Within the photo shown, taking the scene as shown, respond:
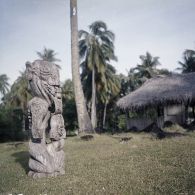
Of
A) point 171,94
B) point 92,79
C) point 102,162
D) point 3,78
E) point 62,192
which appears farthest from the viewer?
point 3,78

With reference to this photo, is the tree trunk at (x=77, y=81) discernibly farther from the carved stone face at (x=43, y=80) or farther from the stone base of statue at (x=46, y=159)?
the stone base of statue at (x=46, y=159)

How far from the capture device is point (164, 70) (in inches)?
1646

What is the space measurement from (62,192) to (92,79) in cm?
2771

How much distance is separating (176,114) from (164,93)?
7.70ft

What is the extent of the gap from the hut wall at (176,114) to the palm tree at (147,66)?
16.5 m

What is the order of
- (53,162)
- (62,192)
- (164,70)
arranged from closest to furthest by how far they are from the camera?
(62,192)
(53,162)
(164,70)

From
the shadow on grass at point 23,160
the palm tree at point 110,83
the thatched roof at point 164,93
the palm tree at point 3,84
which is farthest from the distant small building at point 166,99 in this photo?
the palm tree at point 3,84

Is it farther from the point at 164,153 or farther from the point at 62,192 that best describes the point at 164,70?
the point at 62,192

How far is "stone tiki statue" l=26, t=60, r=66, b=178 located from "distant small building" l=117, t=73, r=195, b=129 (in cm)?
1494

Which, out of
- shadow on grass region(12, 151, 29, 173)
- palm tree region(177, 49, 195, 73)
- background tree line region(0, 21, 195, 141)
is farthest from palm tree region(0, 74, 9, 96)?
shadow on grass region(12, 151, 29, 173)

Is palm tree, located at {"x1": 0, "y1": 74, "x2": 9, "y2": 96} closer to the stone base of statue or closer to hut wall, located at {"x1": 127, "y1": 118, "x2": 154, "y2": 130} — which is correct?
hut wall, located at {"x1": 127, "y1": 118, "x2": 154, "y2": 130}

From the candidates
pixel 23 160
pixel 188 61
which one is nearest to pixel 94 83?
pixel 188 61

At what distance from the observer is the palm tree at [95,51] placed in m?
31.7

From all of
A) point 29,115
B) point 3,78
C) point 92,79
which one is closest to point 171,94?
point 92,79
